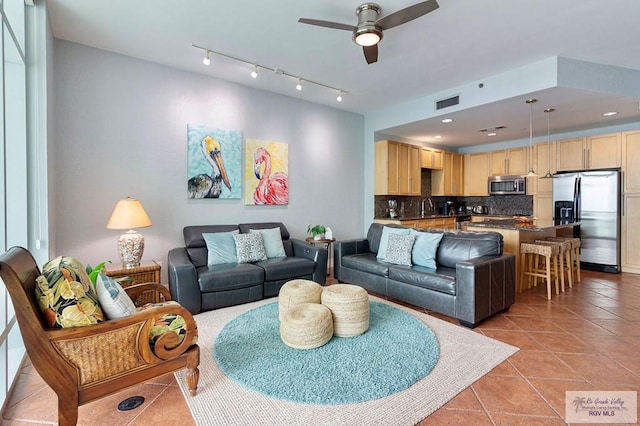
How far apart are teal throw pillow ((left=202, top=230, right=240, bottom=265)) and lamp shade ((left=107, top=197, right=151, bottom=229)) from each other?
2.56ft

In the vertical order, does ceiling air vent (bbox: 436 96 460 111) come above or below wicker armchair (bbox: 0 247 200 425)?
above

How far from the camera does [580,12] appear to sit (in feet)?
8.54

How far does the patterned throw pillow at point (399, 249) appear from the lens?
362cm

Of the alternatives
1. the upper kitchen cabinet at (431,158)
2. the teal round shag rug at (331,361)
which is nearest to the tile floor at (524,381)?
the teal round shag rug at (331,361)

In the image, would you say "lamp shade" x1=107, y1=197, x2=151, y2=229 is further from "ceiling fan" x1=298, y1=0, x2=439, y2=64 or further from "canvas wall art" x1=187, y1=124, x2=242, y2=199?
"ceiling fan" x1=298, y1=0, x2=439, y2=64

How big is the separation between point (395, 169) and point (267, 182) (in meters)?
2.56

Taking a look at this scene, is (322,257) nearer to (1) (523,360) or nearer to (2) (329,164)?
(2) (329,164)

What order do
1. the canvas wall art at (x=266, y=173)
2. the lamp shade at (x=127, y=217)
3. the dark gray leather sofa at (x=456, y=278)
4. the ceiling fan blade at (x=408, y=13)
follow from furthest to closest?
1. the canvas wall art at (x=266, y=173)
2. the lamp shade at (x=127, y=217)
3. the dark gray leather sofa at (x=456, y=278)
4. the ceiling fan blade at (x=408, y=13)

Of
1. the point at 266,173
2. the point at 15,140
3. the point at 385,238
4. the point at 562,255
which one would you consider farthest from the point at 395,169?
the point at 15,140

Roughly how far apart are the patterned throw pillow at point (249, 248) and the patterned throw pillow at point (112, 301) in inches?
76.9

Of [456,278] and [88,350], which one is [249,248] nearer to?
[88,350]

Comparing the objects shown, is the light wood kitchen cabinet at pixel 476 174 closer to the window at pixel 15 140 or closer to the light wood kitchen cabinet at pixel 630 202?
the light wood kitchen cabinet at pixel 630 202

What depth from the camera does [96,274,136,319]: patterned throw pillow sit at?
5.52 ft

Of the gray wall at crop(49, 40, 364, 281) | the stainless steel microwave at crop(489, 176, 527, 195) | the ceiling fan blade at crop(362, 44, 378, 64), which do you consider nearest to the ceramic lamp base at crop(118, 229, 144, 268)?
the gray wall at crop(49, 40, 364, 281)
